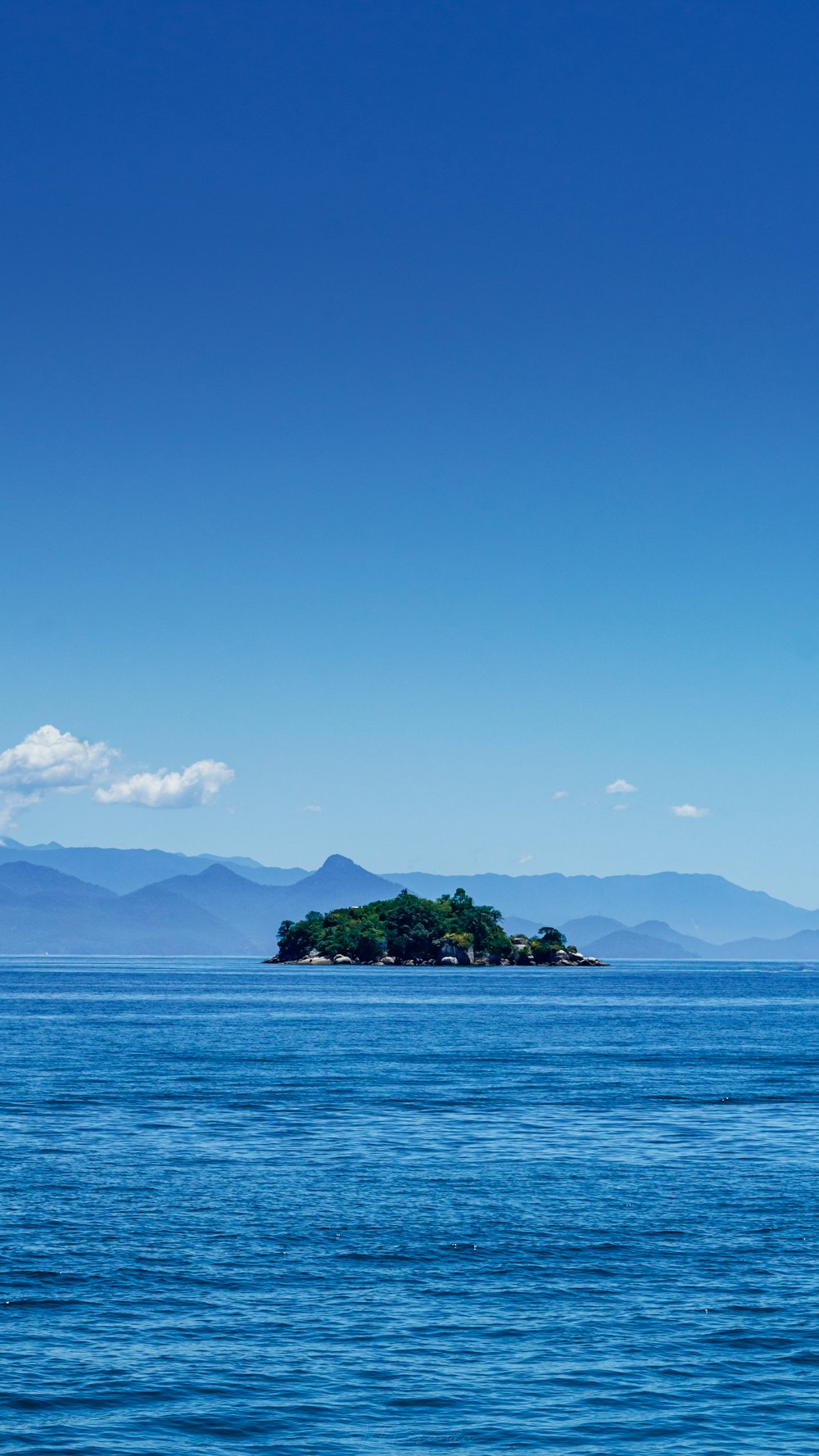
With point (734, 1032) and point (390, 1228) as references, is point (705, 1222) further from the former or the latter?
point (734, 1032)

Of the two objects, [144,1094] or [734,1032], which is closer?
[144,1094]

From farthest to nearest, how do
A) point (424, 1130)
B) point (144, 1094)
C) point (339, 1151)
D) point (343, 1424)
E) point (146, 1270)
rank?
1. point (144, 1094)
2. point (424, 1130)
3. point (339, 1151)
4. point (146, 1270)
5. point (343, 1424)

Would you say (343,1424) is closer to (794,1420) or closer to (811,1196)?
(794,1420)

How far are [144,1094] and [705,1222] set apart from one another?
1342 inches

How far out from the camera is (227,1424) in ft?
76.2

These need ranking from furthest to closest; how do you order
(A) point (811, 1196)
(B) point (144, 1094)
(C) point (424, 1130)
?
(B) point (144, 1094), (C) point (424, 1130), (A) point (811, 1196)

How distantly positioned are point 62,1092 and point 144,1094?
399cm

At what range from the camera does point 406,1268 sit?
32.7 m

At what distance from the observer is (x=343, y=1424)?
23.2 m

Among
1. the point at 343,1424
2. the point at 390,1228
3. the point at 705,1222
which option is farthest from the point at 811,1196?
the point at 343,1424

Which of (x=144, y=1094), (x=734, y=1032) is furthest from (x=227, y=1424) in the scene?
(x=734, y=1032)

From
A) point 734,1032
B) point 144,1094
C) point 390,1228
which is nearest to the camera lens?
point 390,1228

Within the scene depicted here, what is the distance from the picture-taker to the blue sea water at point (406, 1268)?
23.6 meters

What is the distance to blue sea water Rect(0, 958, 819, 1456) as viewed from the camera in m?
23.6
